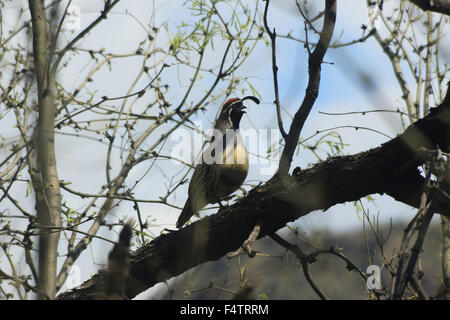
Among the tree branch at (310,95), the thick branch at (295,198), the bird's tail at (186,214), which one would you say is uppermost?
the tree branch at (310,95)

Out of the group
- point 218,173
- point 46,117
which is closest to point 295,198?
point 218,173

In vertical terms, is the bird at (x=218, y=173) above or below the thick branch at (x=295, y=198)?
above

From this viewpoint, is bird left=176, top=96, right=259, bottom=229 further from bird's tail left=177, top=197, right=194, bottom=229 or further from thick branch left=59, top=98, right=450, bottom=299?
thick branch left=59, top=98, right=450, bottom=299

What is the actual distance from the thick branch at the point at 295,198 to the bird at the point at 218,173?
1.16 m

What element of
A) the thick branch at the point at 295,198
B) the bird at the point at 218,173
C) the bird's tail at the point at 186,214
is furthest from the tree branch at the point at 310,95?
the bird's tail at the point at 186,214

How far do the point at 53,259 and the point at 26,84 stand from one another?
1495 millimetres

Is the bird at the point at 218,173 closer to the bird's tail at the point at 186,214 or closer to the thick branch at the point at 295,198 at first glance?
the bird's tail at the point at 186,214

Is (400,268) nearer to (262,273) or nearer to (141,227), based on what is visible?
(262,273)

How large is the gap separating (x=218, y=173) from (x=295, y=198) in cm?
173

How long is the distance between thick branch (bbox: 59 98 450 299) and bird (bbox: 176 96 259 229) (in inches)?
45.6

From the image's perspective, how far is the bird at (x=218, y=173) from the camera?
4988 mm

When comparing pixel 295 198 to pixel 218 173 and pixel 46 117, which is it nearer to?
pixel 218 173

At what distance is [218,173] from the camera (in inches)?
200
